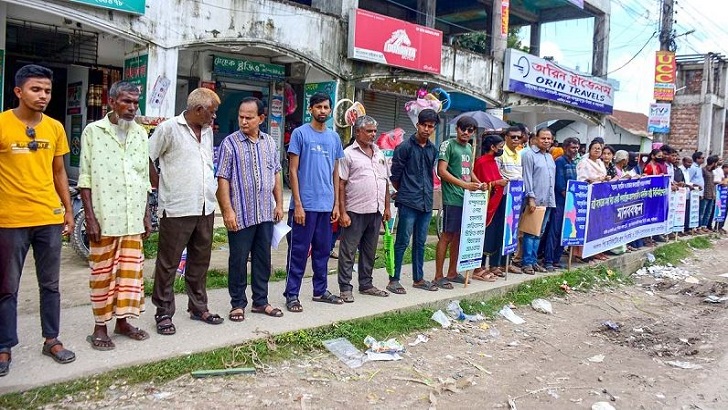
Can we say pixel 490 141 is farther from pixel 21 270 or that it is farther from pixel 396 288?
pixel 21 270

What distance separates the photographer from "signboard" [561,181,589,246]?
24.3 ft

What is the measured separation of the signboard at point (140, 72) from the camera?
30.3ft

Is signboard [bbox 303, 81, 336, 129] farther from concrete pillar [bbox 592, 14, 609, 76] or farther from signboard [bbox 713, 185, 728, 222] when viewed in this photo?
concrete pillar [bbox 592, 14, 609, 76]

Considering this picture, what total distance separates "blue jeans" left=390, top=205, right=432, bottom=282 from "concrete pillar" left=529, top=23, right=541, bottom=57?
52.5 ft

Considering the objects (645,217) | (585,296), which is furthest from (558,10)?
(585,296)

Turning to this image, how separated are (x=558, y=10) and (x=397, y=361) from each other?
1787cm

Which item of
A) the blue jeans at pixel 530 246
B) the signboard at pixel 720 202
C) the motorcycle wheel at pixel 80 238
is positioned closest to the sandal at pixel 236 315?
the motorcycle wheel at pixel 80 238

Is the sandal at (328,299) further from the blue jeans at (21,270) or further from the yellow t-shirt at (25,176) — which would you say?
the yellow t-shirt at (25,176)

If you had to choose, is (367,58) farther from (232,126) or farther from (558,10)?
(558,10)

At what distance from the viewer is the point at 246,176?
427 centimetres

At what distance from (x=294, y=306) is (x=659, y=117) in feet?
54.7

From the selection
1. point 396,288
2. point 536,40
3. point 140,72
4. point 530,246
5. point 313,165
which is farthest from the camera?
point 536,40

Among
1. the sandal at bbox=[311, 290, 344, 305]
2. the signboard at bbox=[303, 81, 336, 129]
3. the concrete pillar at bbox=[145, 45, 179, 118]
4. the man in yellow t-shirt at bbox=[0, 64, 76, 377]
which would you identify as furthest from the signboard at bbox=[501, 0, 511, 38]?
the man in yellow t-shirt at bbox=[0, 64, 76, 377]

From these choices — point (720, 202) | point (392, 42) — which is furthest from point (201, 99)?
point (720, 202)
